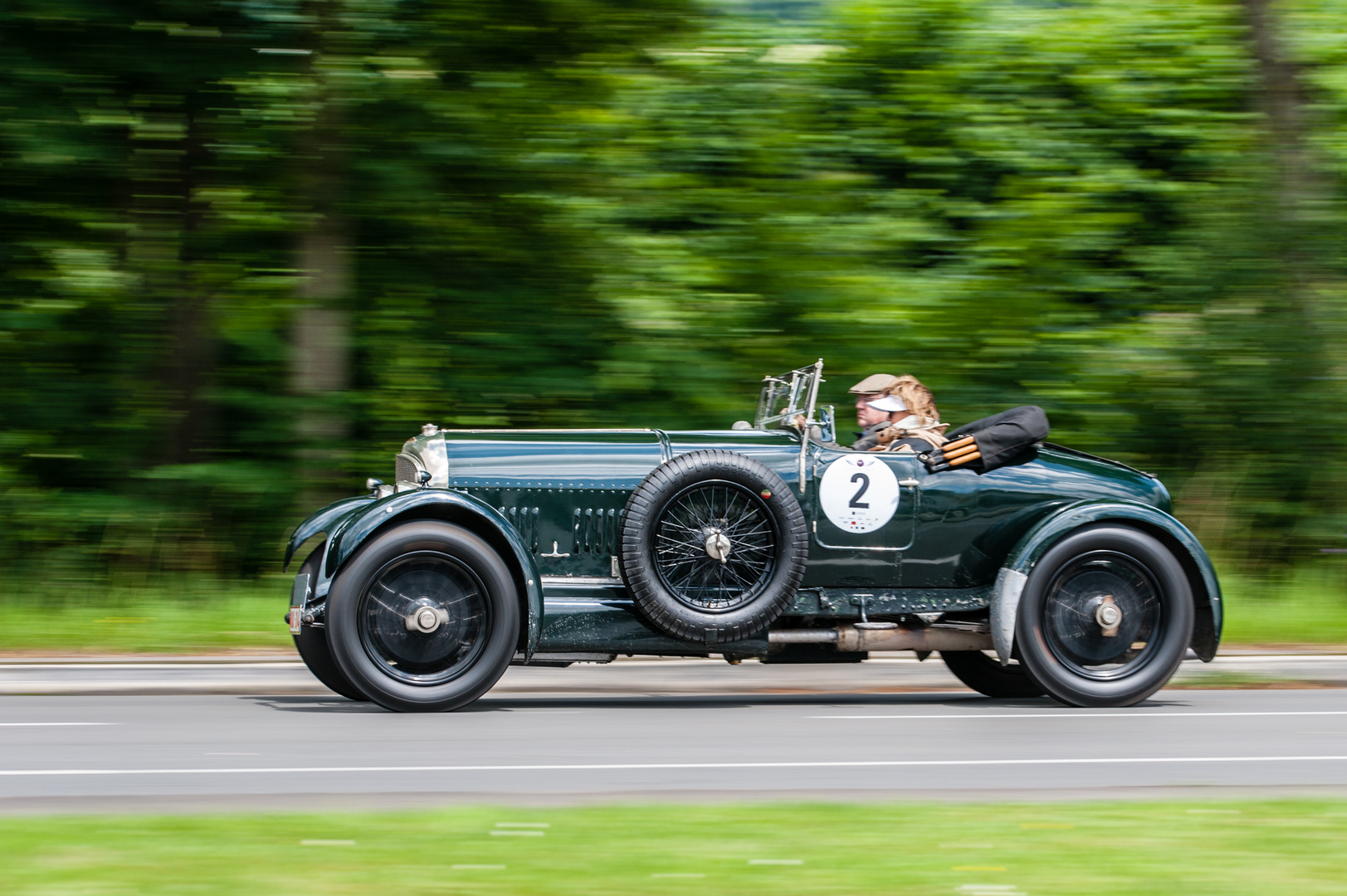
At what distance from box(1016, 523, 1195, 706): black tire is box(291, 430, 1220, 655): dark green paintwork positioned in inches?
4.7

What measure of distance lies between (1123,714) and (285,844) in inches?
175

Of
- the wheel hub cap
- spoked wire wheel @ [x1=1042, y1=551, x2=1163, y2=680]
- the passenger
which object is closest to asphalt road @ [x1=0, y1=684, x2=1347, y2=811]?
spoked wire wheel @ [x1=1042, y1=551, x2=1163, y2=680]

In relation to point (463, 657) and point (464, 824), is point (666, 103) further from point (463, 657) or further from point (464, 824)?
point (464, 824)

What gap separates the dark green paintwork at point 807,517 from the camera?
741cm

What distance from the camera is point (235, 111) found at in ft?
38.8

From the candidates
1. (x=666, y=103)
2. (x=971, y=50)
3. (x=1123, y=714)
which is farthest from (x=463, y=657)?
(x=971, y=50)

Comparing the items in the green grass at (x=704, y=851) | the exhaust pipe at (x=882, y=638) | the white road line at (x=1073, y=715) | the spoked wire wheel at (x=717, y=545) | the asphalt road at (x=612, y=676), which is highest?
the spoked wire wheel at (x=717, y=545)

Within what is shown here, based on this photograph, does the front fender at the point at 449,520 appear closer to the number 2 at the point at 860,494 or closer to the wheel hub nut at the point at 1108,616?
the number 2 at the point at 860,494

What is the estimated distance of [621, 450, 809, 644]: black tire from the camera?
7215 millimetres

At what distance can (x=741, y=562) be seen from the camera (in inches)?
291

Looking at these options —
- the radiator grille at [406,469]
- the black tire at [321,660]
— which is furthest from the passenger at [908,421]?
the black tire at [321,660]

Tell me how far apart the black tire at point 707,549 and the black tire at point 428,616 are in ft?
2.16

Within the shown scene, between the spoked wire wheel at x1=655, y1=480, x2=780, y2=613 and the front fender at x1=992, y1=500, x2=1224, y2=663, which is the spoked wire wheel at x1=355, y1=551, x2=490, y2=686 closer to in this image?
the spoked wire wheel at x1=655, y1=480, x2=780, y2=613

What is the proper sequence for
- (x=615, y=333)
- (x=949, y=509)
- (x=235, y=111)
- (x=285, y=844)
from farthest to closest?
(x=615, y=333) → (x=235, y=111) → (x=949, y=509) → (x=285, y=844)
